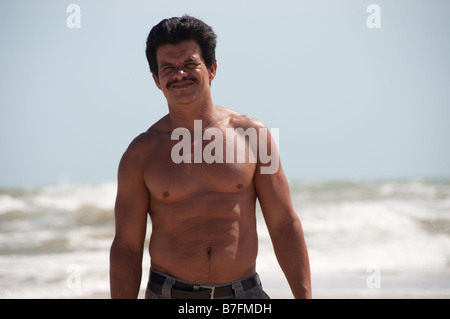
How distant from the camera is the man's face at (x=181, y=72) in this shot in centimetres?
257

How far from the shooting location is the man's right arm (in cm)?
254

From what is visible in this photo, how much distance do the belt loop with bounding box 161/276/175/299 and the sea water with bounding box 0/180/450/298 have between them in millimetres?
4381

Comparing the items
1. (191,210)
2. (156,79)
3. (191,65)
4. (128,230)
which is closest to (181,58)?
(191,65)

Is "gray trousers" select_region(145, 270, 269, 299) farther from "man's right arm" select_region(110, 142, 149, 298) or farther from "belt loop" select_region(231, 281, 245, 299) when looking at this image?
"man's right arm" select_region(110, 142, 149, 298)

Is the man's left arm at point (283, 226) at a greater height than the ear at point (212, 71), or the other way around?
the ear at point (212, 71)

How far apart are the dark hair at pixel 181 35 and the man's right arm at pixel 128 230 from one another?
48cm

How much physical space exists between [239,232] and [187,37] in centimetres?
85

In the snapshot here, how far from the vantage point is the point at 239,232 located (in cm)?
257

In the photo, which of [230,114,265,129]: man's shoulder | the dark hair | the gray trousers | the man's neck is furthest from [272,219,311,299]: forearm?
the dark hair

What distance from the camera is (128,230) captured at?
255 cm

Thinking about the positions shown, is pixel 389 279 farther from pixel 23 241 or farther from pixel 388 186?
pixel 388 186

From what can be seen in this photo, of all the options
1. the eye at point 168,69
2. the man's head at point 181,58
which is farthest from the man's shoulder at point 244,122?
the eye at point 168,69

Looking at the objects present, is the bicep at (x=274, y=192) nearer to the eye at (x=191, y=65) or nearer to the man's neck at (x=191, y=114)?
the man's neck at (x=191, y=114)

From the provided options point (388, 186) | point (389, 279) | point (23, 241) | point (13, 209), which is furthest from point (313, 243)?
point (388, 186)
